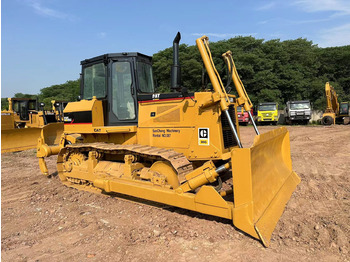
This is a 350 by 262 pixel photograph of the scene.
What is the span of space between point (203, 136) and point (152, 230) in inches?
64.9

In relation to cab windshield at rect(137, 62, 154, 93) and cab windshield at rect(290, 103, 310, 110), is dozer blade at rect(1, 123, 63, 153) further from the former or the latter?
cab windshield at rect(290, 103, 310, 110)

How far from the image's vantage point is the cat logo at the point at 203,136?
429 cm

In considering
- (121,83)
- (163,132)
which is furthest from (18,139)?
(163,132)

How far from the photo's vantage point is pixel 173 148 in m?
4.66

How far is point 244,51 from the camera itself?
128 feet

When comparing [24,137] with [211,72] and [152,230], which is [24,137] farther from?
[211,72]

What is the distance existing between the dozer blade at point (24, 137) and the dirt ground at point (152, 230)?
21.0 ft

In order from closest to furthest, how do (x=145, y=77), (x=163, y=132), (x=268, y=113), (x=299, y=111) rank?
(x=163, y=132), (x=145, y=77), (x=299, y=111), (x=268, y=113)

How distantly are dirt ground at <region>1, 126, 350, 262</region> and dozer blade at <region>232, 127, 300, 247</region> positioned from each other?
170mm

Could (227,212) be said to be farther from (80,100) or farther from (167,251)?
(80,100)

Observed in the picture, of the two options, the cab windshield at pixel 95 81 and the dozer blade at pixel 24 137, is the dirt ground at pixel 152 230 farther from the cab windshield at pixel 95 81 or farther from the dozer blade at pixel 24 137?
the dozer blade at pixel 24 137

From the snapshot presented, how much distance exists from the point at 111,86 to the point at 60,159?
7.71 feet

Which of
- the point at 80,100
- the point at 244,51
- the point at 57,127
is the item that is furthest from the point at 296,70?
the point at 80,100

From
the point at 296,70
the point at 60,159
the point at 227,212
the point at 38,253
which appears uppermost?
the point at 296,70
